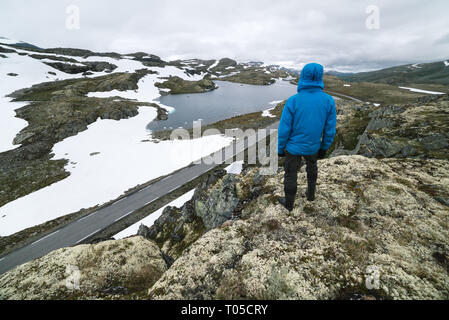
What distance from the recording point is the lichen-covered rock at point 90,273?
7527 millimetres

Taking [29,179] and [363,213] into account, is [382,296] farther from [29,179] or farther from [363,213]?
[29,179]

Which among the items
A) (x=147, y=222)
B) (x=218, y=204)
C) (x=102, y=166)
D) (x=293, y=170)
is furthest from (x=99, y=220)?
(x=293, y=170)

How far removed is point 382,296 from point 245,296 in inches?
139

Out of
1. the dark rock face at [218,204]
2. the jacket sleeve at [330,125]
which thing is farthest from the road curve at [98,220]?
the jacket sleeve at [330,125]

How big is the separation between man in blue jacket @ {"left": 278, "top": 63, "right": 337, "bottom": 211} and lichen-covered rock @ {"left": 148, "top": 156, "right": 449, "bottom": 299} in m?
2.59

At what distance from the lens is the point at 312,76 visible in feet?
20.3

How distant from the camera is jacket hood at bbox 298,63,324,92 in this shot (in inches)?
242

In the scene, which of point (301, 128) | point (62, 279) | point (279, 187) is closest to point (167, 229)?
point (62, 279)

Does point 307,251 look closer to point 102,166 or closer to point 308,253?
point 308,253

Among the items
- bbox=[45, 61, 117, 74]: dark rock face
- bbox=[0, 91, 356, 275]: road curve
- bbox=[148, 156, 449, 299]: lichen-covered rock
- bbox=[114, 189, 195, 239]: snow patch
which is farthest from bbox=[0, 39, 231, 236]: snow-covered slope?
bbox=[45, 61, 117, 74]: dark rock face

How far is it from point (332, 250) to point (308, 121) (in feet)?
14.8

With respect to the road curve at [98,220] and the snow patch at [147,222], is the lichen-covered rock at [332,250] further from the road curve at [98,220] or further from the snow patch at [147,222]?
the road curve at [98,220]

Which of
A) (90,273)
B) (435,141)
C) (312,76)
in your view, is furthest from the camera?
(435,141)

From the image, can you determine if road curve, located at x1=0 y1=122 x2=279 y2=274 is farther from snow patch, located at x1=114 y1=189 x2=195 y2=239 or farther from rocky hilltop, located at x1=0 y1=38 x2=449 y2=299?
rocky hilltop, located at x1=0 y1=38 x2=449 y2=299
